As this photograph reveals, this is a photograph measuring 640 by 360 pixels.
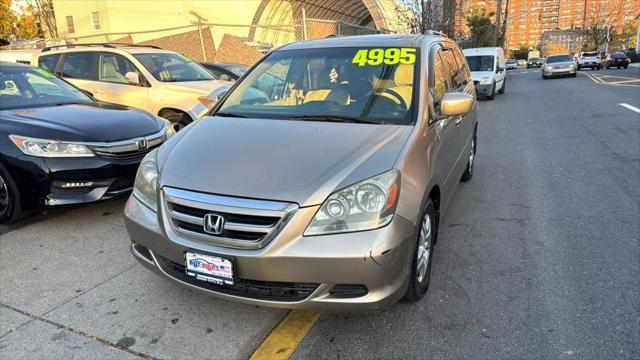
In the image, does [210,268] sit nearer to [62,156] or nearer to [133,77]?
[62,156]

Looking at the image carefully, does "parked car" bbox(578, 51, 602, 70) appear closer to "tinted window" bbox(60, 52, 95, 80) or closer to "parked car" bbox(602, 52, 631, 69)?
"parked car" bbox(602, 52, 631, 69)

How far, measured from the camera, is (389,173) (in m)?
2.61

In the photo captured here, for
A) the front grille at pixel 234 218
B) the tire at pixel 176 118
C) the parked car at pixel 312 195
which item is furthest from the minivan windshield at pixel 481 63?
the front grille at pixel 234 218

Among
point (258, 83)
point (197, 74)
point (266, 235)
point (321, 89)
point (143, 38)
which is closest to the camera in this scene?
point (266, 235)

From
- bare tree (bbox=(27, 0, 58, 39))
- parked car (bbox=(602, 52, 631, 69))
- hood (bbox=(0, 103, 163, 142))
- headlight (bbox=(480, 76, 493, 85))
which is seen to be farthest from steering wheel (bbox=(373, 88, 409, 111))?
parked car (bbox=(602, 52, 631, 69))

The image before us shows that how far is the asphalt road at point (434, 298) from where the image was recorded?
267 cm

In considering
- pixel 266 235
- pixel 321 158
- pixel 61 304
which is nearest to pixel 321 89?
pixel 321 158

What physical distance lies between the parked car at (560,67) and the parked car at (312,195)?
26.3 meters

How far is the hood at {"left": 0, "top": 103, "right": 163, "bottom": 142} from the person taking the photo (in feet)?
14.1

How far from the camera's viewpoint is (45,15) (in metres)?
26.3

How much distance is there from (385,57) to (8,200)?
11.9 feet

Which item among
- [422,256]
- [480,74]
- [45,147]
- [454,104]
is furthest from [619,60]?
[45,147]

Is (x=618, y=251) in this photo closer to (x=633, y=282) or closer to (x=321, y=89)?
(x=633, y=282)

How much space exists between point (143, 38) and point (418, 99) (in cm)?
2698
